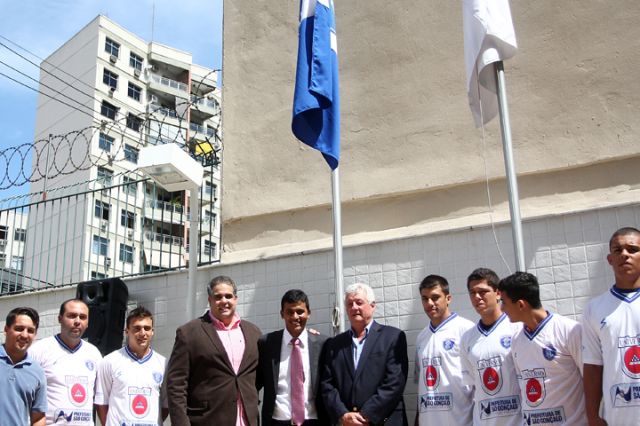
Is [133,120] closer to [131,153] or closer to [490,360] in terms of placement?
[490,360]

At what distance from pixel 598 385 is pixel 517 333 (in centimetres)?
71

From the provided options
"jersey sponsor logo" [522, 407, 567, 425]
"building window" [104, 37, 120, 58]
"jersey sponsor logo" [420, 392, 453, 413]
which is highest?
"building window" [104, 37, 120, 58]

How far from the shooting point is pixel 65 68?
154 ft

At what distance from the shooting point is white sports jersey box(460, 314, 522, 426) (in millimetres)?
4812

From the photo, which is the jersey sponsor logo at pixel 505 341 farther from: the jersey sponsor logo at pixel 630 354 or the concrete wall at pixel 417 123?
the concrete wall at pixel 417 123

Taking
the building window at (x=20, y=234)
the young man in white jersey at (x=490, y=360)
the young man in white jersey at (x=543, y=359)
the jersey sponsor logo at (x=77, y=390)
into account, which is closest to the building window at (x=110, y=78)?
the building window at (x=20, y=234)

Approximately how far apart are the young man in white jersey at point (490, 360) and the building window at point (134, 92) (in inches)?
1811

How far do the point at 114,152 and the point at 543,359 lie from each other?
35506 mm

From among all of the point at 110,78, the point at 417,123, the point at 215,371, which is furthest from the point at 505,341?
the point at 110,78

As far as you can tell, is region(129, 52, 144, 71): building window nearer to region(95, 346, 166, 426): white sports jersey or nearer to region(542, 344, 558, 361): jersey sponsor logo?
region(95, 346, 166, 426): white sports jersey

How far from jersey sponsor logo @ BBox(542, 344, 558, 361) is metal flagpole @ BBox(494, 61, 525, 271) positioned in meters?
0.79

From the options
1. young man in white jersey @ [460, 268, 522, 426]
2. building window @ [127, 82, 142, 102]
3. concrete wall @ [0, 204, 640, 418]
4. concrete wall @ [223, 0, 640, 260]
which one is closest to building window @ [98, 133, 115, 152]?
concrete wall @ [223, 0, 640, 260]

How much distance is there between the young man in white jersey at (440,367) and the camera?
519 cm

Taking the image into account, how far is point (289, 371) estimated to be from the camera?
5.70 meters
